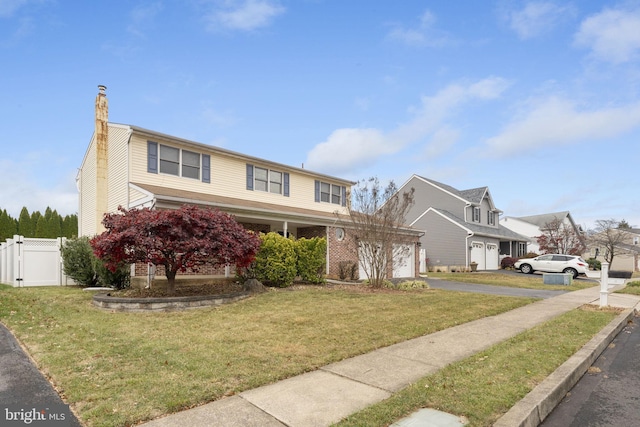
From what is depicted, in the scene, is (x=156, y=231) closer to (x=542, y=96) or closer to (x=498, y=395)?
(x=498, y=395)

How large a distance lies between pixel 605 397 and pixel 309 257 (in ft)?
35.2

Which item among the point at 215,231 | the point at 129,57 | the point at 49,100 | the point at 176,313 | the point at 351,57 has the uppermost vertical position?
the point at 351,57

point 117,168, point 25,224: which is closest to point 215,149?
point 117,168

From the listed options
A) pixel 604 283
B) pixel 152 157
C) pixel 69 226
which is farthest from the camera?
pixel 69 226

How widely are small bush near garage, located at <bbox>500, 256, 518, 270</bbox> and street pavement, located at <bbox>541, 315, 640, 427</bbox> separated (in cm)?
2934

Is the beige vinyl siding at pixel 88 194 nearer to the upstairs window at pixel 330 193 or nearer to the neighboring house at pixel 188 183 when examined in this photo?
the neighboring house at pixel 188 183

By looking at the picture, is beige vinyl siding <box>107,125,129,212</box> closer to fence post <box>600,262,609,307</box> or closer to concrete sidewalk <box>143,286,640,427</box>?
concrete sidewalk <box>143,286,640,427</box>

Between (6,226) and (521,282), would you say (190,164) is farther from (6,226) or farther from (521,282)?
(6,226)

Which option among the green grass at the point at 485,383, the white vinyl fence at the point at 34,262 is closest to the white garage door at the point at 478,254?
the green grass at the point at 485,383

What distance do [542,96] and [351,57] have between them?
7.56m

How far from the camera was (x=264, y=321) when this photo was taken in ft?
25.6

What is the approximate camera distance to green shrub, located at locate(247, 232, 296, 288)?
13016 mm

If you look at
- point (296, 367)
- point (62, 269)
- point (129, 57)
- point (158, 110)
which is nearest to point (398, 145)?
point (158, 110)

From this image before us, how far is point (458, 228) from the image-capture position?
29.7 metres
